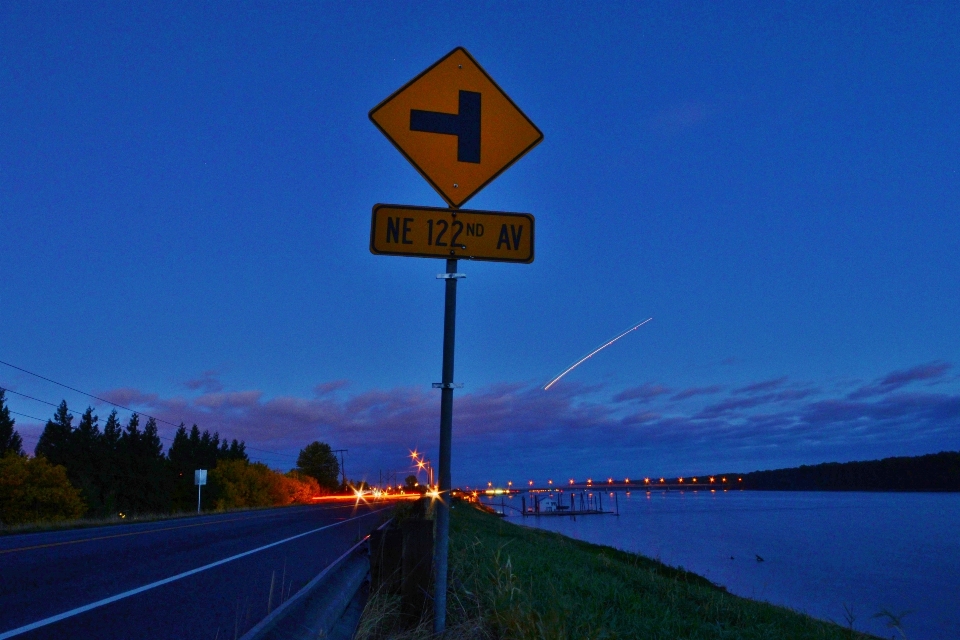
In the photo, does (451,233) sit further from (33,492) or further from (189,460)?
(189,460)

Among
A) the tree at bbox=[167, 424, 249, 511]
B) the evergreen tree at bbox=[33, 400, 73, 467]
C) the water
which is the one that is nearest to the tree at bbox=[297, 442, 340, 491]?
the tree at bbox=[167, 424, 249, 511]

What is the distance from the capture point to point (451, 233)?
11.4 feet

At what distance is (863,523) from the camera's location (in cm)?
8231

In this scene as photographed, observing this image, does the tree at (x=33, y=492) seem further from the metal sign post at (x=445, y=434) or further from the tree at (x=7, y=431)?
the metal sign post at (x=445, y=434)

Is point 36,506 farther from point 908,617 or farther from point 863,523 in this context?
point 863,523

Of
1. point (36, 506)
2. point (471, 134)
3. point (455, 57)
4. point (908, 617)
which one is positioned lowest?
point (908, 617)

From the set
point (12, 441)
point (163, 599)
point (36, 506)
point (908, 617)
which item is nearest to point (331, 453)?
point (12, 441)

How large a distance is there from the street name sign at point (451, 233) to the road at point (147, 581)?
3.48 m

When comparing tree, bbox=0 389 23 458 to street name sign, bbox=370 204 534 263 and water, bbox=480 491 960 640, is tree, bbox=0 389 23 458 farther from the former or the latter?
street name sign, bbox=370 204 534 263

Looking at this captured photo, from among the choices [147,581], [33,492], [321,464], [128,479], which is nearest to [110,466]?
[128,479]

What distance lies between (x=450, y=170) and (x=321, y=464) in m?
123

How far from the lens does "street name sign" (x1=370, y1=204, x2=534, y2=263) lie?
3391 millimetres

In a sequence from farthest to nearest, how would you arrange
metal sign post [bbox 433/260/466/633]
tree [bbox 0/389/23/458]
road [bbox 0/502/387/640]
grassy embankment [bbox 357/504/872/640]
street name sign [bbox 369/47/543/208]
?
tree [bbox 0/389/23/458]
road [bbox 0/502/387/640]
grassy embankment [bbox 357/504/872/640]
street name sign [bbox 369/47/543/208]
metal sign post [bbox 433/260/466/633]

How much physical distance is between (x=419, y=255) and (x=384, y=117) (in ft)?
2.60
